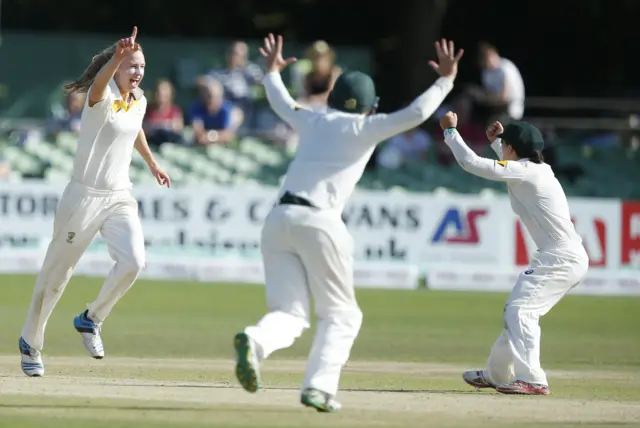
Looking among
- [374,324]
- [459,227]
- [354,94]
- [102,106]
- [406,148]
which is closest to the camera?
[354,94]

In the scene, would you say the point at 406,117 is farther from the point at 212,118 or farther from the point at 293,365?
the point at 212,118

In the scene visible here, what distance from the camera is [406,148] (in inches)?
762

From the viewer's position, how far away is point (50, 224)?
1645 centimetres

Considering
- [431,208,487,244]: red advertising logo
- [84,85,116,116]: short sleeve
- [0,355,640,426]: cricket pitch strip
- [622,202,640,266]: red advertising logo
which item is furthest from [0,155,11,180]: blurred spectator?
[84,85,116,116]: short sleeve

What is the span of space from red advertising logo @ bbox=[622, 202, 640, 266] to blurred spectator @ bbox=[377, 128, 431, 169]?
3.35 metres

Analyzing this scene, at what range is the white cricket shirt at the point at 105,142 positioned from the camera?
827 cm

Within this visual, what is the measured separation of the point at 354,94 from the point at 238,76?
461 inches

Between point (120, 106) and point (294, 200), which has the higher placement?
point (120, 106)

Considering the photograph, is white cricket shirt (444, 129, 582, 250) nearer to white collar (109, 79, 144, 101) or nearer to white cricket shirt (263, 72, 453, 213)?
white cricket shirt (263, 72, 453, 213)

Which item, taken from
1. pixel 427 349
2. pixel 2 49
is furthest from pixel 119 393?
pixel 2 49

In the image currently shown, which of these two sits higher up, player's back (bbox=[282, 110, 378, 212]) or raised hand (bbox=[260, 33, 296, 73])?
raised hand (bbox=[260, 33, 296, 73])

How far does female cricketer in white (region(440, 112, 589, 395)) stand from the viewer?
326 inches

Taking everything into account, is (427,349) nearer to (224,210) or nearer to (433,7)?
(224,210)

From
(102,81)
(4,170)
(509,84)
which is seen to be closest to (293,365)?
(102,81)
